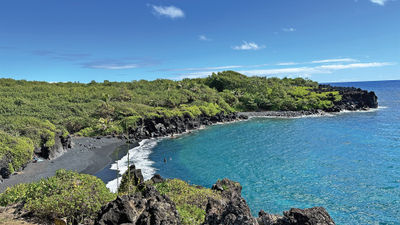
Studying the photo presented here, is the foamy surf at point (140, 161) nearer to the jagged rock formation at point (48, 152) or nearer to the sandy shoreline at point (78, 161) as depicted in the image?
the sandy shoreline at point (78, 161)

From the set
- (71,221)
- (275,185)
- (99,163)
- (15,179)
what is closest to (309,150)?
(275,185)

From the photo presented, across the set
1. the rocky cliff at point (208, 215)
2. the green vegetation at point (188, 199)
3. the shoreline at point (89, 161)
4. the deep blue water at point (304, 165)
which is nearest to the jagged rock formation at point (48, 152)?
the shoreline at point (89, 161)

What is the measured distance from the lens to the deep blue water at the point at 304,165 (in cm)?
2283

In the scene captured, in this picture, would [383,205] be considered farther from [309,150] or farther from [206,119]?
[206,119]

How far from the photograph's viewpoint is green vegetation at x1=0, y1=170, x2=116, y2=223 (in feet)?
42.1

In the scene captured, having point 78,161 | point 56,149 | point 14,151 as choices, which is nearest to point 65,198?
point 14,151

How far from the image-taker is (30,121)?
1617 inches

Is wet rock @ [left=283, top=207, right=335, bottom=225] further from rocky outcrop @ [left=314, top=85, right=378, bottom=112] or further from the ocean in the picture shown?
rocky outcrop @ [left=314, top=85, right=378, bottom=112]

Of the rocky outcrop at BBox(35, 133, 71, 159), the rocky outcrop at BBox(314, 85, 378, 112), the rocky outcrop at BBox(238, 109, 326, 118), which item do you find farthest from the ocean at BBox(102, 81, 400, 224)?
the rocky outcrop at BBox(314, 85, 378, 112)

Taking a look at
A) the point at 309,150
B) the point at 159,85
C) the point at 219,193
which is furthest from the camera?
the point at 159,85

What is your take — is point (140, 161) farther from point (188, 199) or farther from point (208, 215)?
point (208, 215)

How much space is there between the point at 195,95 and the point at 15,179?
2492 inches

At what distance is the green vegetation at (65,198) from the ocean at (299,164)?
13.9 meters

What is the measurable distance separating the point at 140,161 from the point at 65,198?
2460 centimetres
